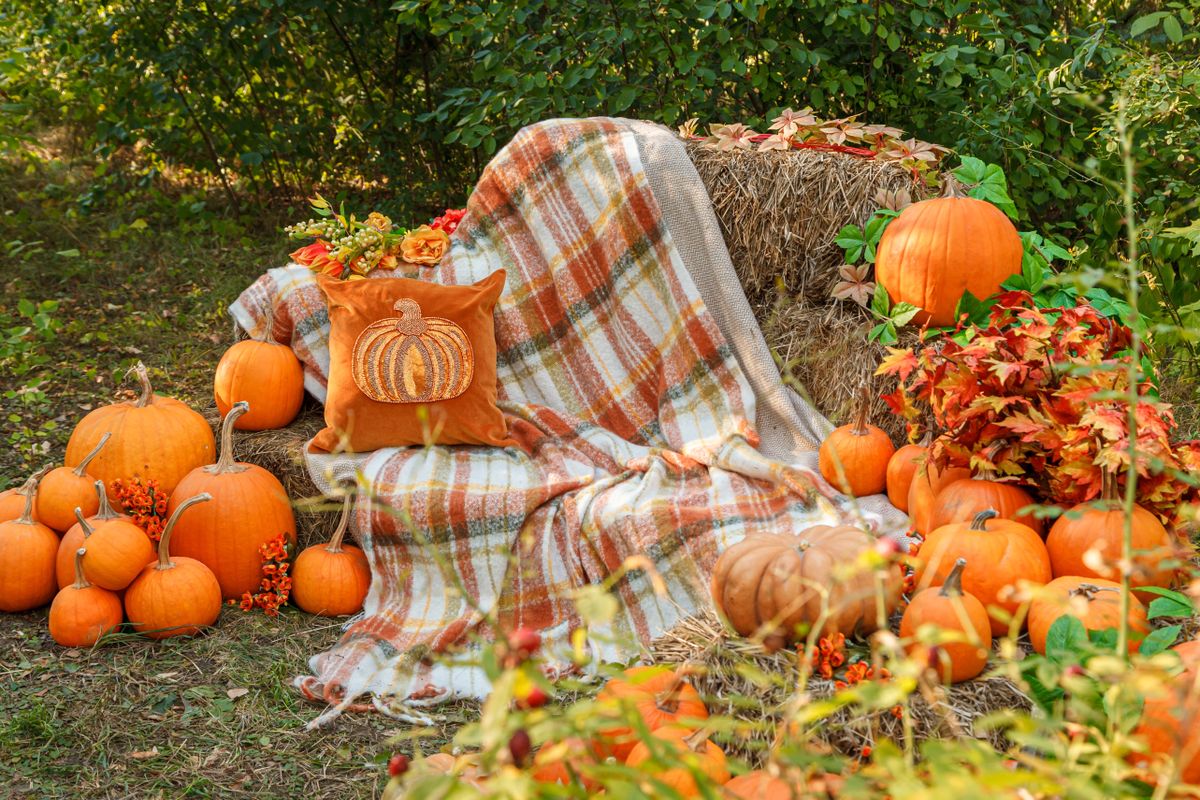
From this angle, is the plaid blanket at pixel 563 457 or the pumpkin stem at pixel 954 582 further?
the plaid blanket at pixel 563 457

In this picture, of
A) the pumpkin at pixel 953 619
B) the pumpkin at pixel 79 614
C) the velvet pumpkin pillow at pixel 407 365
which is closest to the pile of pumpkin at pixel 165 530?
the pumpkin at pixel 79 614

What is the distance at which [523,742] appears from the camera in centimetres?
94

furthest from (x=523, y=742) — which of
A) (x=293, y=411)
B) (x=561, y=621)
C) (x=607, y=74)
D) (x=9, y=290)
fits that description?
(x=9, y=290)

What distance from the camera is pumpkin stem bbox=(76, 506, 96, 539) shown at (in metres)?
2.81

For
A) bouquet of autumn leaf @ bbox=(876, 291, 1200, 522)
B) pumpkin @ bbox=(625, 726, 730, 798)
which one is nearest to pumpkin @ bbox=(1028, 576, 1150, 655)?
bouquet of autumn leaf @ bbox=(876, 291, 1200, 522)

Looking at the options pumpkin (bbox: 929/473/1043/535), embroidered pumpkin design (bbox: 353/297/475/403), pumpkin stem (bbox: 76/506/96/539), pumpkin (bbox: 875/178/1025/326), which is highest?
pumpkin (bbox: 875/178/1025/326)

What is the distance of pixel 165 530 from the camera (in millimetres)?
2865

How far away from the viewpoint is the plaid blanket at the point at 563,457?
2887 millimetres

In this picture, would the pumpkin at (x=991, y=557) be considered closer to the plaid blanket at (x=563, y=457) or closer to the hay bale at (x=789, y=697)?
the hay bale at (x=789, y=697)

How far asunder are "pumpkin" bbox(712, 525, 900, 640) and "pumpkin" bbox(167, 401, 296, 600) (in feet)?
5.04

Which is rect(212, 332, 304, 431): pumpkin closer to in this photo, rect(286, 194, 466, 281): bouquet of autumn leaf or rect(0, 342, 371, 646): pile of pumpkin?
rect(0, 342, 371, 646): pile of pumpkin

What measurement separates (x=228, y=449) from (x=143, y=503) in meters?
0.28

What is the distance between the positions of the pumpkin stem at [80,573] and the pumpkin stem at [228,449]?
437 mm

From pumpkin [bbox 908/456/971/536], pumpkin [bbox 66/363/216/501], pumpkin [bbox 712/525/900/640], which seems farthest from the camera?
pumpkin [bbox 66/363/216/501]
